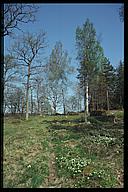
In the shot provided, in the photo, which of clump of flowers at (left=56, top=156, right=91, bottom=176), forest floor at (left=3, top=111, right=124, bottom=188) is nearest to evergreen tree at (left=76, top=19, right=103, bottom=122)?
forest floor at (left=3, top=111, right=124, bottom=188)

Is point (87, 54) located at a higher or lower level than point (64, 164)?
higher

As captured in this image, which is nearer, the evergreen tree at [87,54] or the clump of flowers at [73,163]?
the clump of flowers at [73,163]

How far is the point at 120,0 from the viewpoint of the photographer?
443cm

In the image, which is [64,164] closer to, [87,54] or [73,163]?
[73,163]

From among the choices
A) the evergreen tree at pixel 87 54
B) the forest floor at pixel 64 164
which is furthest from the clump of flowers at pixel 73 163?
the evergreen tree at pixel 87 54

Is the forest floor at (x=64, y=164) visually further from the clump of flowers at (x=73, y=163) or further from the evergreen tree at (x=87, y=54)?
the evergreen tree at (x=87, y=54)

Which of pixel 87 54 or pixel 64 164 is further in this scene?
pixel 87 54

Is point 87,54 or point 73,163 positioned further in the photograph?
point 87,54

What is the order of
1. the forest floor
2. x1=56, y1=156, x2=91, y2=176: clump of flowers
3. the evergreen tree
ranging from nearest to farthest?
the forest floor, x1=56, y1=156, x2=91, y2=176: clump of flowers, the evergreen tree

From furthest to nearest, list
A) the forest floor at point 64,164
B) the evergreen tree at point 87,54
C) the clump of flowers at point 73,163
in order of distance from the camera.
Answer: the evergreen tree at point 87,54
the clump of flowers at point 73,163
the forest floor at point 64,164

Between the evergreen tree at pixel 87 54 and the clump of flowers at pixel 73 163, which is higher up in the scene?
the evergreen tree at pixel 87 54

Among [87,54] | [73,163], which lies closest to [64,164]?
[73,163]

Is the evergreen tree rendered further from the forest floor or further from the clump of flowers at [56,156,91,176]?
the clump of flowers at [56,156,91,176]

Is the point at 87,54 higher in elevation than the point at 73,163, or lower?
higher
